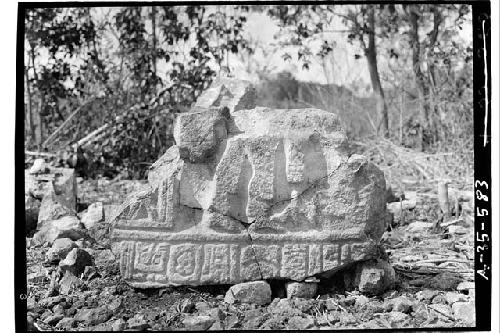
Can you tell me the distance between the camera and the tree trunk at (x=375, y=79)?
8.07 m

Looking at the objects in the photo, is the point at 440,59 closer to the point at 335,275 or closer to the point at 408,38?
the point at 408,38

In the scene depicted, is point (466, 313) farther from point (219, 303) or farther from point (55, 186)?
point (55, 186)

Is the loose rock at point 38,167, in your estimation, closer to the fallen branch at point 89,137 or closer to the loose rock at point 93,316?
the fallen branch at point 89,137

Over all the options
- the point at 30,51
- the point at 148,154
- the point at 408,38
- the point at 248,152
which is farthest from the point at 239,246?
the point at 408,38

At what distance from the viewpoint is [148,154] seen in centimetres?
766

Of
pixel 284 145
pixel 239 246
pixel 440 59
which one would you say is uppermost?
pixel 440 59

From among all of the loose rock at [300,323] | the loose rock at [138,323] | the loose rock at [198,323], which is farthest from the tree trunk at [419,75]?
the loose rock at [138,323]

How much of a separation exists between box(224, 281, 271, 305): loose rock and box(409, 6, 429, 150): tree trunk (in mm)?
4630

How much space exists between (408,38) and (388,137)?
50.6 inches

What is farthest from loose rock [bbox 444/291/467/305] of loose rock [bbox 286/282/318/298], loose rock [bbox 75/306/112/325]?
loose rock [bbox 75/306/112/325]

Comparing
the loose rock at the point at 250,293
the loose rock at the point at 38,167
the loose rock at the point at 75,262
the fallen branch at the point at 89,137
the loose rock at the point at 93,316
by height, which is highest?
the fallen branch at the point at 89,137

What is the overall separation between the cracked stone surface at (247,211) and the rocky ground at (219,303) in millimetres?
150

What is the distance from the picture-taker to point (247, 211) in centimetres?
389

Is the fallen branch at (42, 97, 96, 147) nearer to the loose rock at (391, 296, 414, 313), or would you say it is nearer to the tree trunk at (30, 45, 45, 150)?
the tree trunk at (30, 45, 45, 150)
